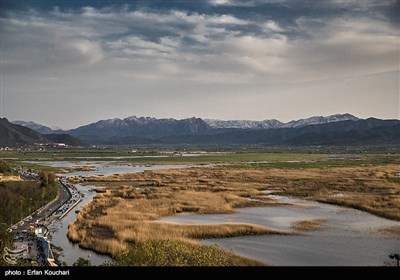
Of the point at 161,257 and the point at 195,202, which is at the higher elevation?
the point at 161,257

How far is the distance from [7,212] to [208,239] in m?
27.8

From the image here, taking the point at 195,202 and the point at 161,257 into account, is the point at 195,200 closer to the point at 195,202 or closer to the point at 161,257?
the point at 195,202

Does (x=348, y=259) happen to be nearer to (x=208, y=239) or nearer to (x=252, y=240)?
(x=252, y=240)

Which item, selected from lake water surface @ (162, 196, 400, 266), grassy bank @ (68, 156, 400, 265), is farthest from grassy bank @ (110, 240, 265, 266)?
lake water surface @ (162, 196, 400, 266)

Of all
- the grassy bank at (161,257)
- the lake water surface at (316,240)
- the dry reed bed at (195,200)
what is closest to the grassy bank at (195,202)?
the dry reed bed at (195,200)

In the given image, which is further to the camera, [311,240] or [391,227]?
[391,227]

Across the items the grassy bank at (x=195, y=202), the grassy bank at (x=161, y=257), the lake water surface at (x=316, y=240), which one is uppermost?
the grassy bank at (x=161, y=257)

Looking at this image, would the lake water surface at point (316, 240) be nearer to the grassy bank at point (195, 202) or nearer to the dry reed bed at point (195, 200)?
the grassy bank at point (195, 202)

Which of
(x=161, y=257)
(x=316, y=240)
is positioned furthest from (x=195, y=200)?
(x=161, y=257)
